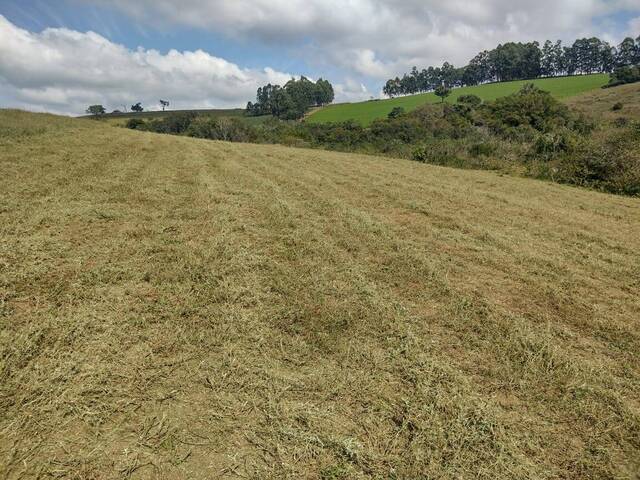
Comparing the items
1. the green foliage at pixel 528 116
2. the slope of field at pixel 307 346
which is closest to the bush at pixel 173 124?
the green foliage at pixel 528 116

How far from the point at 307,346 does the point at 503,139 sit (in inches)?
1132

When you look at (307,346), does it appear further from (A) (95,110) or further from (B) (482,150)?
(A) (95,110)

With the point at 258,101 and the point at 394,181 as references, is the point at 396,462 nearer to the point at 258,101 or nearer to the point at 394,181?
the point at 394,181

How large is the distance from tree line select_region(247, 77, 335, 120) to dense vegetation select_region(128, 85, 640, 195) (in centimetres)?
4224

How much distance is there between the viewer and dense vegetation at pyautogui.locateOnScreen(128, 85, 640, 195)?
1465 cm

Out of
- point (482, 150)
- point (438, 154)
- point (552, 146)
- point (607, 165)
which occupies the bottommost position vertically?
point (438, 154)

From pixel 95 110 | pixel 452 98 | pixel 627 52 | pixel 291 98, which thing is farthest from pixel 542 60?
pixel 95 110

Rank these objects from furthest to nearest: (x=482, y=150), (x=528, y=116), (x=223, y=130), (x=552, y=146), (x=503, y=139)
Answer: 1. (x=223, y=130)
2. (x=528, y=116)
3. (x=503, y=139)
4. (x=482, y=150)
5. (x=552, y=146)

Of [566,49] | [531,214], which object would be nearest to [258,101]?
[566,49]

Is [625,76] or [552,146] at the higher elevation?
[625,76]

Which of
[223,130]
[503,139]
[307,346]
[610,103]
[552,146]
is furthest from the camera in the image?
[223,130]

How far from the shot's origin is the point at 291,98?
9106cm

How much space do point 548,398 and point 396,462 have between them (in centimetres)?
154

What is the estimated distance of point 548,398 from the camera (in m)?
2.93
